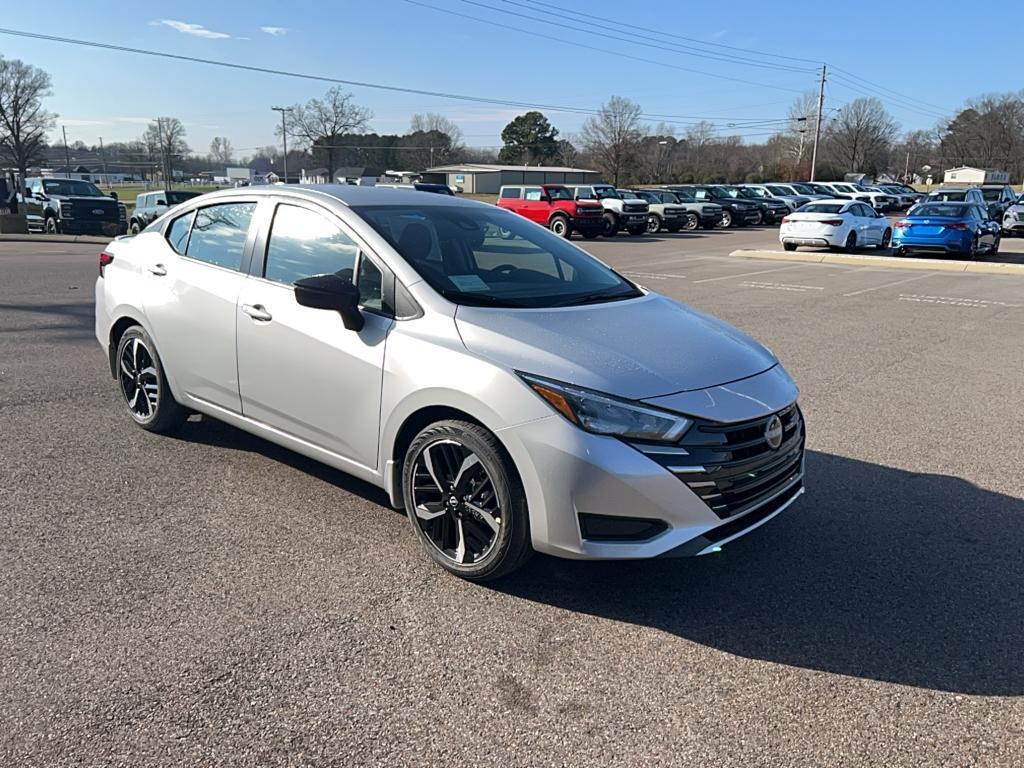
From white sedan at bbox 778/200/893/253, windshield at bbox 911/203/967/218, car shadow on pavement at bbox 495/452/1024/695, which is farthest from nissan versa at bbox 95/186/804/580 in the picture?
windshield at bbox 911/203/967/218

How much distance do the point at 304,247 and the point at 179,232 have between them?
1.40m

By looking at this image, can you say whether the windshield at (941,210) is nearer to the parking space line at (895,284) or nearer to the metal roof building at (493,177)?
the parking space line at (895,284)

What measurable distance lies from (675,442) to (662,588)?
81cm

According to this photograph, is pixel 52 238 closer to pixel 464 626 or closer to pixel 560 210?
pixel 560 210

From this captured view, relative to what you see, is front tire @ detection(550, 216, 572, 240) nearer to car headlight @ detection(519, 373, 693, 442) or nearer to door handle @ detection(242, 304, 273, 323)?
door handle @ detection(242, 304, 273, 323)

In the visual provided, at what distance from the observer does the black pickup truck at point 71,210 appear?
27.8m

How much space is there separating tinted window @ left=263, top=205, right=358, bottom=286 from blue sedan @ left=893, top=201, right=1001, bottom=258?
20.6 metres

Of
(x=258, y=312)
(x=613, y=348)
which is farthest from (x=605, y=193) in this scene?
(x=613, y=348)

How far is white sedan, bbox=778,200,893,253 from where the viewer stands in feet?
72.7

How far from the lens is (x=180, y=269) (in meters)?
4.89

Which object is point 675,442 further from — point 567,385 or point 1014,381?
point 1014,381

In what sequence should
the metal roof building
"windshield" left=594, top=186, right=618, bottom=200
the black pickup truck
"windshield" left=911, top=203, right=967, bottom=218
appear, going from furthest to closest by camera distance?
the metal roof building → "windshield" left=594, top=186, right=618, bottom=200 → the black pickup truck → "windshield" left=911, top=203, right=967, bottom=218

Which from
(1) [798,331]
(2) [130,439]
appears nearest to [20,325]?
(2) [130,439]

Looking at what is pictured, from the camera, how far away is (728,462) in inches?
127
